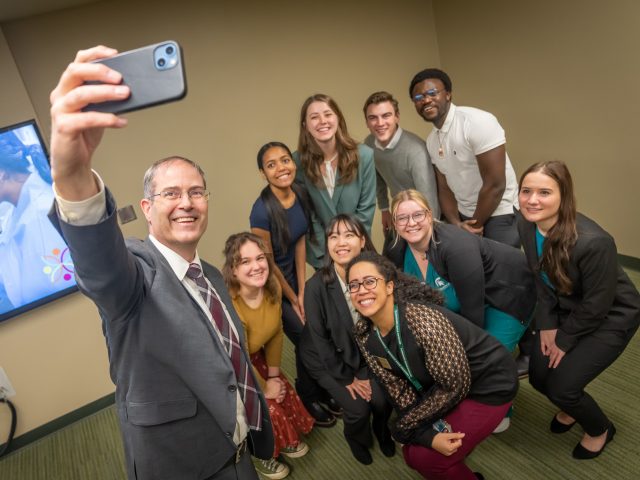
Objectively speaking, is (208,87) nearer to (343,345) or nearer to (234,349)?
(343,345)

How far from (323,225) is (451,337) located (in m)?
Result: 1.19

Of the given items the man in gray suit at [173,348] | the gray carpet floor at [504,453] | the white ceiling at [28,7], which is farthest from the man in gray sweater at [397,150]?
the white ceiling at [28,7]

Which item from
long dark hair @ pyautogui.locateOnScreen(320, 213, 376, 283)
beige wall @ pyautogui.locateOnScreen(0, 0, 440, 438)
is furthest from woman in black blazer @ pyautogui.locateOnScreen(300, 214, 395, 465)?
beige wall @ pyautogui.locateOnScreen(0, 0, 440, 438)

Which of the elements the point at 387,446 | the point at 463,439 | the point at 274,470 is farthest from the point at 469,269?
the point at 274,470

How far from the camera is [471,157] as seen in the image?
2.48 metres

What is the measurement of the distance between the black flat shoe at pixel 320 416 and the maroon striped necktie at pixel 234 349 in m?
1.20

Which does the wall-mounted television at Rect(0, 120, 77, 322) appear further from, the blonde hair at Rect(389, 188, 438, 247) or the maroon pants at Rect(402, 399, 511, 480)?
the maroon pants at Rect(402, 399, 511, 480)

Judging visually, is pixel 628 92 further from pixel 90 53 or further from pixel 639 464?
pixel 90 53

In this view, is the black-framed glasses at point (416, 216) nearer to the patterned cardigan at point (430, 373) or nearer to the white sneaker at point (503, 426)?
the patterned cardigan at point (430, 373)

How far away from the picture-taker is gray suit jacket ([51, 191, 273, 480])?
3.25 feet

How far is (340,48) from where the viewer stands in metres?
3.57

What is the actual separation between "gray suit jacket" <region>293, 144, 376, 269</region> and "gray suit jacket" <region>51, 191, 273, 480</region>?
1.52 m

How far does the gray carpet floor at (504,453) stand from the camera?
1.93 metres

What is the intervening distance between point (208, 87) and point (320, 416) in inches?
88.1
